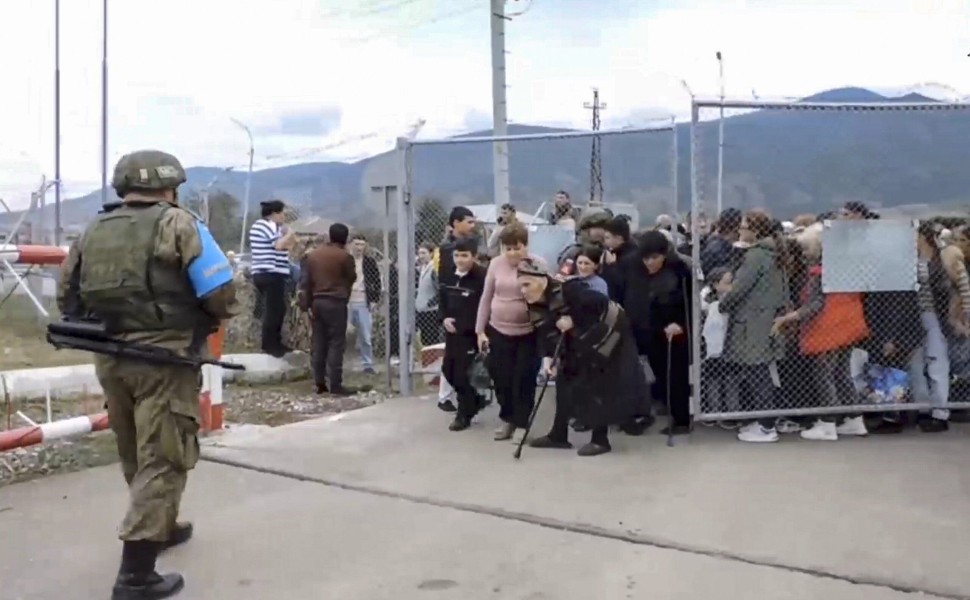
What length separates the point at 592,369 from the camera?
6816mm

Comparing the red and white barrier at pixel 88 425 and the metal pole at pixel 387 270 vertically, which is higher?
the metal pole at pixel 387 270

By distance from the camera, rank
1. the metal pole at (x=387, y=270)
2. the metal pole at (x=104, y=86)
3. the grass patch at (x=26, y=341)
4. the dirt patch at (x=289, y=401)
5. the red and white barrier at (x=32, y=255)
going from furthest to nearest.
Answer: the metal pole at (x=104, y=86) → the grass patch at (x=26, y=341) → the metal pole at (x=387, y=270) → the dirt patch at (x=289, y=401) → the red and white barrier at (x=32, y=255)

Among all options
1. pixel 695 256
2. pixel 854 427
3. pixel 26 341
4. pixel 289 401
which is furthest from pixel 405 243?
pixel 26 341

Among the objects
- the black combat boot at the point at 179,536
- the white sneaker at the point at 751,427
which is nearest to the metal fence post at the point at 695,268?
the white sneaker at the point at 751,427

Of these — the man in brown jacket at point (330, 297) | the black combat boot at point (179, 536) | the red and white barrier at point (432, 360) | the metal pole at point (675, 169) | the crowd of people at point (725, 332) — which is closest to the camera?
the black combat boot at point (179, 536)

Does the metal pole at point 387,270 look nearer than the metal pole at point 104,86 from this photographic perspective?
Yes

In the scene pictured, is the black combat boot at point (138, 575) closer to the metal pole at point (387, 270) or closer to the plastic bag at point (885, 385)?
the metal pole at point (387, 270)

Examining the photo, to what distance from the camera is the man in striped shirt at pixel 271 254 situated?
414 inches

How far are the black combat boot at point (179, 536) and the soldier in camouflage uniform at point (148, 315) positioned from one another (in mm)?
527

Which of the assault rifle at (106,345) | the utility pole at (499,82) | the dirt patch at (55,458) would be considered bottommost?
the dirt patch at (55,458)

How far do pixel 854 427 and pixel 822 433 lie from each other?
0.91ft

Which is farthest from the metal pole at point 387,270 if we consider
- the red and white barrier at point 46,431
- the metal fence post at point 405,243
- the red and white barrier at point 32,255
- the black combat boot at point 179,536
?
the black combat boot at point 179,536

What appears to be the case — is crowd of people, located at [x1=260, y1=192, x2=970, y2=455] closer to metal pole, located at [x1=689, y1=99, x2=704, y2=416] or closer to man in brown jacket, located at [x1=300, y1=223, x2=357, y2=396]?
metal pole, located at [x1=689, y1=99, x2=704, y2=416]

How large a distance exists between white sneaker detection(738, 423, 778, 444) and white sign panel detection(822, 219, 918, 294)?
1.07 m
